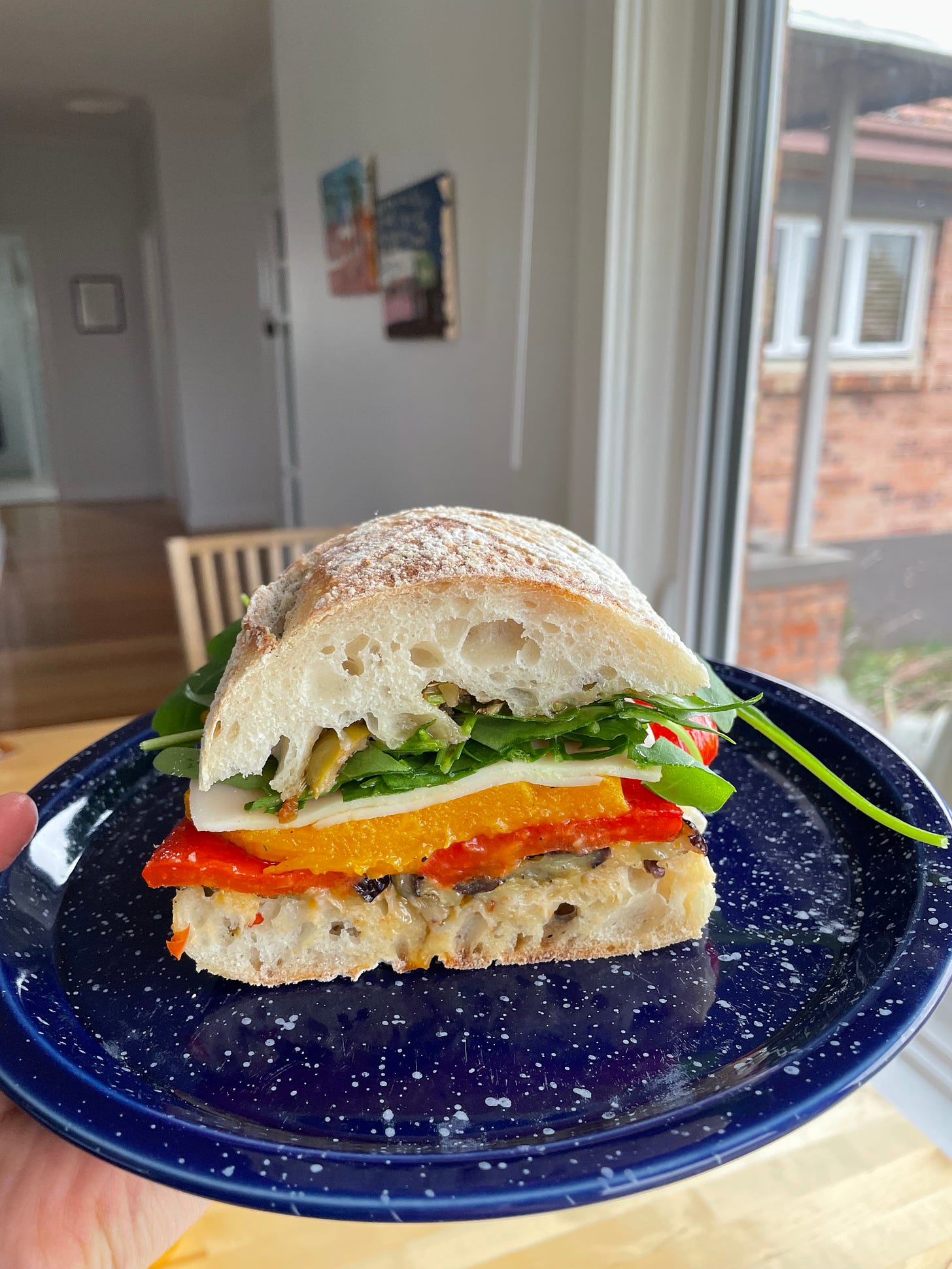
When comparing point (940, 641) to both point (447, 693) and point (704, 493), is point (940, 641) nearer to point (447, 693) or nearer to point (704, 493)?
point (704, 493)

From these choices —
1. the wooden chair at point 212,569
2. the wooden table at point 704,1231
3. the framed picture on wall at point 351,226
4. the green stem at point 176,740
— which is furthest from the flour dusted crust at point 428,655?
the framed picture on wall at point 351,226

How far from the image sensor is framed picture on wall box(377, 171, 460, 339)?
9.50 ft

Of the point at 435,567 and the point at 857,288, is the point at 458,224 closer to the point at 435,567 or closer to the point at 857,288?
the point at 857,288

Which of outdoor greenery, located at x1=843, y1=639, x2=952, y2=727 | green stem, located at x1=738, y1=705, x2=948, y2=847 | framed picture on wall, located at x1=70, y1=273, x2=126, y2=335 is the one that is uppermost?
framed picture on wall, located at x1=70, y1=273, x2=126, y2=335

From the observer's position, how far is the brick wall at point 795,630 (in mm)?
2062

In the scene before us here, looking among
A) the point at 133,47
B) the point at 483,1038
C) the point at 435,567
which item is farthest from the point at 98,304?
the point at 483,1038

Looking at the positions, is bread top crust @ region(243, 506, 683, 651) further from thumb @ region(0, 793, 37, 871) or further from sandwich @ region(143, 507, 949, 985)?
thumb @ region(0, 793, 37, 871)

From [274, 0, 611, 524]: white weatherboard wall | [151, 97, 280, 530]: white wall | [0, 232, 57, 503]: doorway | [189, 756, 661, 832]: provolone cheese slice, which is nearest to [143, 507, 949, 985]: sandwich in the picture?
[189, 756, 661, 832]: provolone cheese slice

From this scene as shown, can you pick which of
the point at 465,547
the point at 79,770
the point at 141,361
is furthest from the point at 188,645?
the point at 141,361

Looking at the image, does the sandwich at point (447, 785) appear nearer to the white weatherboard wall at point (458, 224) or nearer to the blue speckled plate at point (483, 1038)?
the blue speckled plate at point (483, 1038)

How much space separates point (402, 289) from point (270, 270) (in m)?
4.09

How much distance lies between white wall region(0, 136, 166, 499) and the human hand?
389 inches

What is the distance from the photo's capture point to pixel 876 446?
6.05ft

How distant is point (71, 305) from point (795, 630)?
9743 mm
